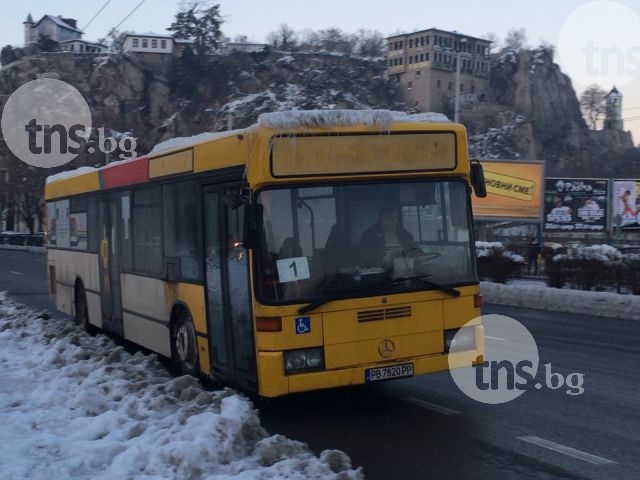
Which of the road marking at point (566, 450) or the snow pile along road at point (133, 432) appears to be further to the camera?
the road marking at point (566, 450)

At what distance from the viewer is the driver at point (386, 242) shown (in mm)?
7449

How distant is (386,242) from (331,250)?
1.68 feet

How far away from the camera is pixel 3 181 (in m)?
70.9

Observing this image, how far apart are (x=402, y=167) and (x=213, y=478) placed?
3.58 meters

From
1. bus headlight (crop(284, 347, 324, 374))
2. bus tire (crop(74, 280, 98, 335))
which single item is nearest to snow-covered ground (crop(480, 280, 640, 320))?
bus tire (crop(74, 280, 98, 335))

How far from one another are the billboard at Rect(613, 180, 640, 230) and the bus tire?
1304 inches

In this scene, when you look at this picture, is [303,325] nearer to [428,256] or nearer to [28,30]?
[428,256]

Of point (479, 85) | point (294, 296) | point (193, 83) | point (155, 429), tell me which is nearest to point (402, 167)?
point (294, 296)

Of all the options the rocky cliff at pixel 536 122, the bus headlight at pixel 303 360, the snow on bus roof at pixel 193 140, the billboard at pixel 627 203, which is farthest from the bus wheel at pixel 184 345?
the rocky cliff at pixel 536 122

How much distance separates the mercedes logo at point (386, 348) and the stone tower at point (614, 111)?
347ft

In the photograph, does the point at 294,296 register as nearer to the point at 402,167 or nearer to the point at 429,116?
Result: the point at 402,167

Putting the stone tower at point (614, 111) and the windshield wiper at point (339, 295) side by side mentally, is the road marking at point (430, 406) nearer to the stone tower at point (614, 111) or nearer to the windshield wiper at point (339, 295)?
the windshield wiper at point (339, 295)

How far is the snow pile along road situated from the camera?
541 centimetres

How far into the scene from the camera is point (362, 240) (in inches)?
292
